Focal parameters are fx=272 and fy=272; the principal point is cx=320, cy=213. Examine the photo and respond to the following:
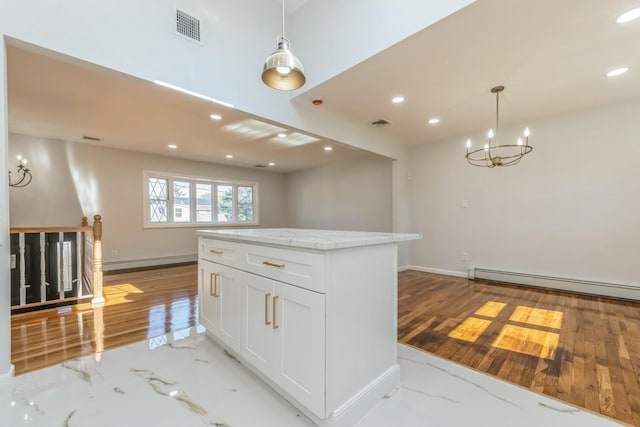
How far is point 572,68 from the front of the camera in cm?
260

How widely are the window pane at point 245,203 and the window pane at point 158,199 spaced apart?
1794 mm

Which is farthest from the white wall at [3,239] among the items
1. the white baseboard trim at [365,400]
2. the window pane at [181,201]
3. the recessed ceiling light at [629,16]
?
the window pane at [181,201]

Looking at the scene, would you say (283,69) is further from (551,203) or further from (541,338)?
(551,203)

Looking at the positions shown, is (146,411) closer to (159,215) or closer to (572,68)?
(572,68)

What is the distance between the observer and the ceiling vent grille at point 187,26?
96.9 inches

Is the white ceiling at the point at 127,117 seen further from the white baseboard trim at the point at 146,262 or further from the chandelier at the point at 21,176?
the white baseboard trim at the point at 146,262

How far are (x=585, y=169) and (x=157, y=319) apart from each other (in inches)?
217

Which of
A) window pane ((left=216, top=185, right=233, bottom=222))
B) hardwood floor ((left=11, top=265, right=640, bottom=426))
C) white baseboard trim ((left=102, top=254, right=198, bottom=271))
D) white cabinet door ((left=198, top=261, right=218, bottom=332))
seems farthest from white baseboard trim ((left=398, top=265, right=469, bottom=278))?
white baseboard trim ((left=102, top=254, right=198, bottom=271))

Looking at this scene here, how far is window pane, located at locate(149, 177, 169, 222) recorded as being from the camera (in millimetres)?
5812

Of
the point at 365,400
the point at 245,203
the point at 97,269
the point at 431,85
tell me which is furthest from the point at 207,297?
the point at 245,203

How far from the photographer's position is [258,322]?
1621 millimetres

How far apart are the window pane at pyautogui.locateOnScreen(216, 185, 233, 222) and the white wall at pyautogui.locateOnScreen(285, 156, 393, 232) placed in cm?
170

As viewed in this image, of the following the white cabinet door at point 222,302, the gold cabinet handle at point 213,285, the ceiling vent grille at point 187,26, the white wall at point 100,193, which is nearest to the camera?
the white cabinet door at point 222,302

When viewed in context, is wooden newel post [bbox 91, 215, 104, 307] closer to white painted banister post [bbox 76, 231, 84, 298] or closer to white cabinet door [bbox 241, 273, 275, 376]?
white painted banister post [bbox 76, 231, 84, 298]
